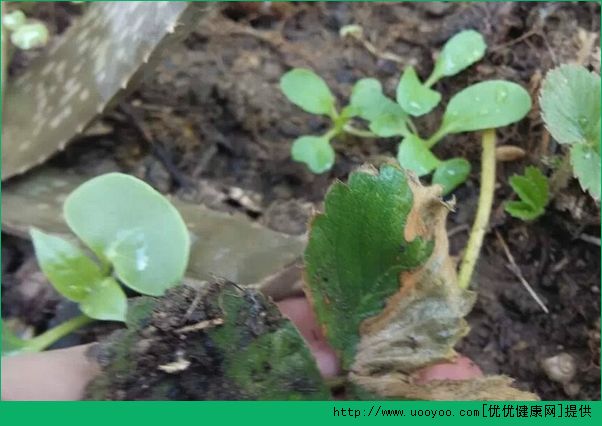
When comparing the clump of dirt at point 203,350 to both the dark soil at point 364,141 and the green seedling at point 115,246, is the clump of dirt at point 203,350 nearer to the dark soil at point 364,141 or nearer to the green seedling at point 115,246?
the green seedling at point 115,246

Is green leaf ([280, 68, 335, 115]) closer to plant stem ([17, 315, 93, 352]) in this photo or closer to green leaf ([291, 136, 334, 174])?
green leaf ([291, 136, 334, 174])

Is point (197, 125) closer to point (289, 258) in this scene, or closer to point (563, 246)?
point (289, 258)

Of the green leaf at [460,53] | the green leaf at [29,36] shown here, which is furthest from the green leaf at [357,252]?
the green leaf at [29,36]

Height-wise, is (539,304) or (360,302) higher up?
(360,302)

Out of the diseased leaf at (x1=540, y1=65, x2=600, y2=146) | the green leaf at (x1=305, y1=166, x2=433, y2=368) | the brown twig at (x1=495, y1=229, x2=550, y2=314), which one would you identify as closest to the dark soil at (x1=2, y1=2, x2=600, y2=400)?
the brown twig at (x1=495, y1=229, x2=550, y2=314)

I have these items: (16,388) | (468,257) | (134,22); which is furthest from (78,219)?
(468,257)

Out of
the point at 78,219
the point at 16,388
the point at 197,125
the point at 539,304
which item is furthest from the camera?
the point at 197,125
